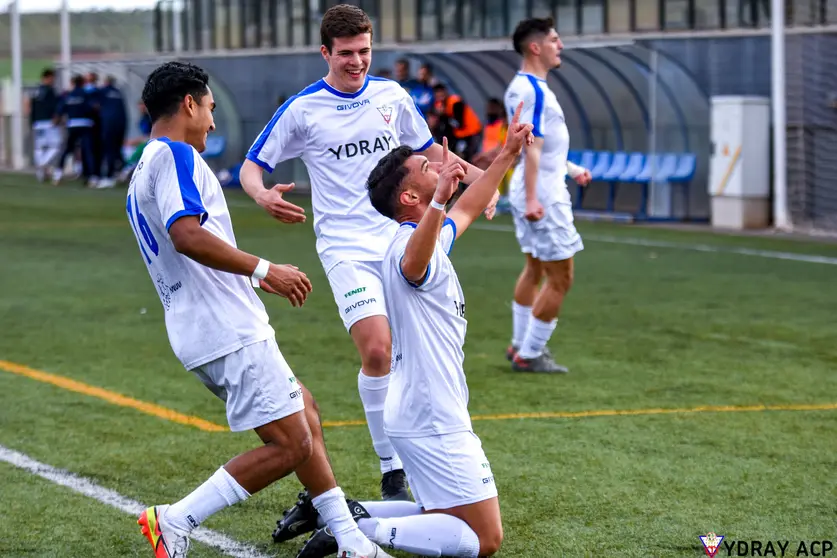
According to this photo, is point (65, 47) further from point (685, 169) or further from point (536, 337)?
point (536, 337)

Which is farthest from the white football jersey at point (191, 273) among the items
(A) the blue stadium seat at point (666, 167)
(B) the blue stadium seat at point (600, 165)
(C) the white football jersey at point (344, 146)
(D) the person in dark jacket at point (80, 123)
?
(D) the person in dark jacket at point (80, 123)

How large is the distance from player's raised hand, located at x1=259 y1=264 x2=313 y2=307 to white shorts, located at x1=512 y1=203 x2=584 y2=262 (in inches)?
188

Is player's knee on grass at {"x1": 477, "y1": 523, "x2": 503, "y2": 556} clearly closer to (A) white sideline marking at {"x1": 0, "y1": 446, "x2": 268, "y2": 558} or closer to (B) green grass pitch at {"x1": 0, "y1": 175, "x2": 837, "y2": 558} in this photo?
(B) green grass pitch at {"x1": 0, "y1": 175, "x2": 837, "y2": 558}

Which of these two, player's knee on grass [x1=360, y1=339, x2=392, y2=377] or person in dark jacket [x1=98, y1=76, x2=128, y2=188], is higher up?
person in dark jacket [x1=98, y1=76, x2=128, y2=188]

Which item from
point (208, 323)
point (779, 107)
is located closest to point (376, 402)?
point (208, 323)

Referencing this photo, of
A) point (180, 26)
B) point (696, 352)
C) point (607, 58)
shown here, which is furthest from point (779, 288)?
point (180, 26)

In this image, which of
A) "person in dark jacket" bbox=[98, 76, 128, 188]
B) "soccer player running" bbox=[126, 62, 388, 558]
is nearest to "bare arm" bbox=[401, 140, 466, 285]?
"soccer player running" bbox=[126, 62, 388, 558]

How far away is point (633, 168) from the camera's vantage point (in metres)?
22.8

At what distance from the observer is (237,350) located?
506 centimetres

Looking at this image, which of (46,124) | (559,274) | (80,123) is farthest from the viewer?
(46,124)

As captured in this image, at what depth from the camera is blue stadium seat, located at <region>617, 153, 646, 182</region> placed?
2258cm

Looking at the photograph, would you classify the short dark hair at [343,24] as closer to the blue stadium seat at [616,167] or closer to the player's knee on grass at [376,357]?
the player's knee on grass at [376,357]

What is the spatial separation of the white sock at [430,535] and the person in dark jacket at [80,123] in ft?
85.9

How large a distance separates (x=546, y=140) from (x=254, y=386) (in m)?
5.08
